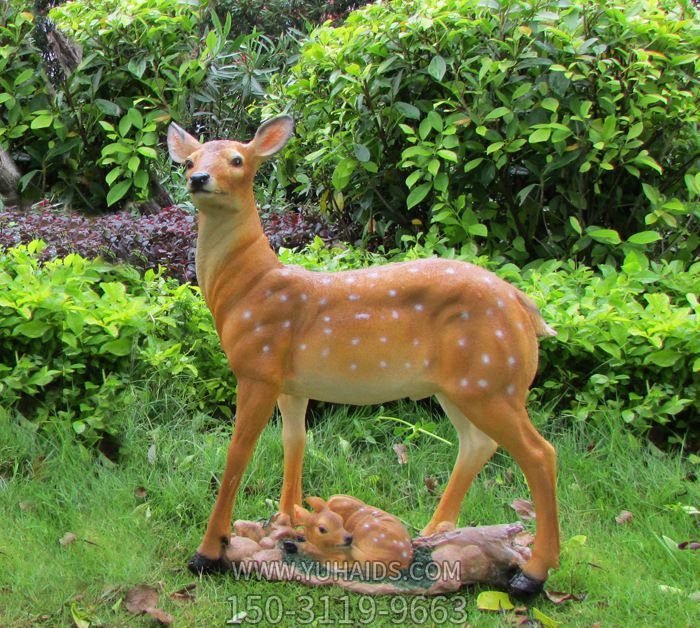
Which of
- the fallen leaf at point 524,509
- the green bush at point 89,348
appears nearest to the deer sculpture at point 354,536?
the fallen leaf at point 524,509

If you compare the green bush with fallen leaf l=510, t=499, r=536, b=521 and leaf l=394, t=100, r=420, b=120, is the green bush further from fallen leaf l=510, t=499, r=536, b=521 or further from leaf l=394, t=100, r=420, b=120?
leaf l=394, t=100, r=420, b=120

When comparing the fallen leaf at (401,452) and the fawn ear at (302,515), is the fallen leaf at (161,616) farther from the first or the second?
the fallen leaf at (401,452)

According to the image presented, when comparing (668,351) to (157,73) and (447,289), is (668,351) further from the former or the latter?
(157,73)

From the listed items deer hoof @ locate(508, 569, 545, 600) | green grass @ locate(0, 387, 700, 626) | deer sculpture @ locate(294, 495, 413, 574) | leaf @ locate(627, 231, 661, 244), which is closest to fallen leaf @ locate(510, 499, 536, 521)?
green grass @ locate(0, 387, 700, 626)

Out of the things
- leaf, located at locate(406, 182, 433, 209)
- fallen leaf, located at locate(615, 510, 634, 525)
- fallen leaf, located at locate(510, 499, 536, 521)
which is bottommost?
fallen leaf, located at locate(615, 510, 634, 525)

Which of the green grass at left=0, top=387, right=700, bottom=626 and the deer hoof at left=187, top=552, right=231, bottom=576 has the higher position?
the deer hoof at left=187, top=552, right=231, bottom=576

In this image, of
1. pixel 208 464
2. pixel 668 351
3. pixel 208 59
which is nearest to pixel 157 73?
pixel 208 59

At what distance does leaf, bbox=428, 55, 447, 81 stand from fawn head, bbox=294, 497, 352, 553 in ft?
9.22

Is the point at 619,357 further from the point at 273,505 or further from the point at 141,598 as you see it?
the point at 141,598

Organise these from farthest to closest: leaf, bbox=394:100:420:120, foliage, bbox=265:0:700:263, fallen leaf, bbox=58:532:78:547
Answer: leaf, bbox=394:100:420:120, foliage, bbox=265:0:700:263, fallen leaf, bbox=58:532:78:547

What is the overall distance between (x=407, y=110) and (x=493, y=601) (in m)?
3.06

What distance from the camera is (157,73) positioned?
6312mm

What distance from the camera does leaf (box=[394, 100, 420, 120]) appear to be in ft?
16.3

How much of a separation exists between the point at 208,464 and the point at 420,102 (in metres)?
2.67
